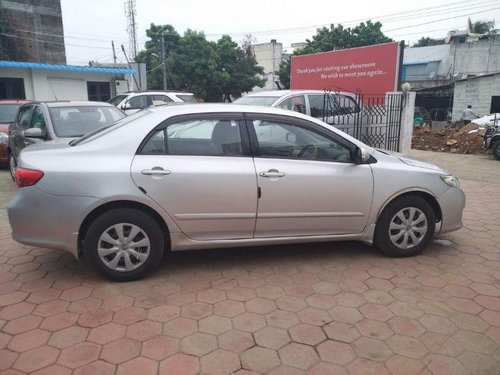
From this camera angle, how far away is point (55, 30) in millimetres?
30344

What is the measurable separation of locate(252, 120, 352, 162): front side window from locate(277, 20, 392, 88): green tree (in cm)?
3355

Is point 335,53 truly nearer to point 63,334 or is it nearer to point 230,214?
point 230,214

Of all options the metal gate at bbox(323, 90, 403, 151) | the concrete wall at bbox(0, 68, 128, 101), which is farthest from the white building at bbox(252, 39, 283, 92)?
the metal gate at bbox(323, 90, 403, 151)

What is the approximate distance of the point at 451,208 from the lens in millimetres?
4148

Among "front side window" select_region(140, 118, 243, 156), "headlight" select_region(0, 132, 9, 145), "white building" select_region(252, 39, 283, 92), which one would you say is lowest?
"headlight" select_region(0, 132, 9, 145)

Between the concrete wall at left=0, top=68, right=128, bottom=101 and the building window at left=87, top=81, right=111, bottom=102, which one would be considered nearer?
the concrete wall at left=0, top=68, right=128, bottom=101

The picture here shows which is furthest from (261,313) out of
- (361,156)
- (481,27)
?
(481,27)

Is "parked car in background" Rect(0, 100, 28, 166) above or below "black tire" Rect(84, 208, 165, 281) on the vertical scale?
above

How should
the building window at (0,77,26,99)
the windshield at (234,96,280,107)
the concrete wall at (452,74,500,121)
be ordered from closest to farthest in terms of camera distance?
the windshield at (234,96,280,107) → the building window at (0,77,26,99) → the concrete wall at (452,74,500,121)

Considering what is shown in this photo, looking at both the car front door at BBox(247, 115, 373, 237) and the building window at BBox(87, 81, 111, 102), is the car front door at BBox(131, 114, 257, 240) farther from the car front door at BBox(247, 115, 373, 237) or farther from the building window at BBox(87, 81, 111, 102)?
the building window at BBox(87, 81, 111, 102)

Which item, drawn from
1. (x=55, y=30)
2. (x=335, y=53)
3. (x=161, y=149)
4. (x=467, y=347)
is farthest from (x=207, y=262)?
(x=55, y=30)

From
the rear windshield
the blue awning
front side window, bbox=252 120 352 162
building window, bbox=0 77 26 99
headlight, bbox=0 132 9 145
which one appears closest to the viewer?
front side window, bbox=252 120 352 162

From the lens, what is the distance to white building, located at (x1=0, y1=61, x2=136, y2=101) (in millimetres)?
20641

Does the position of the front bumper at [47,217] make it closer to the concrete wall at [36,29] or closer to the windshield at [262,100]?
the windshield at [262,100]
